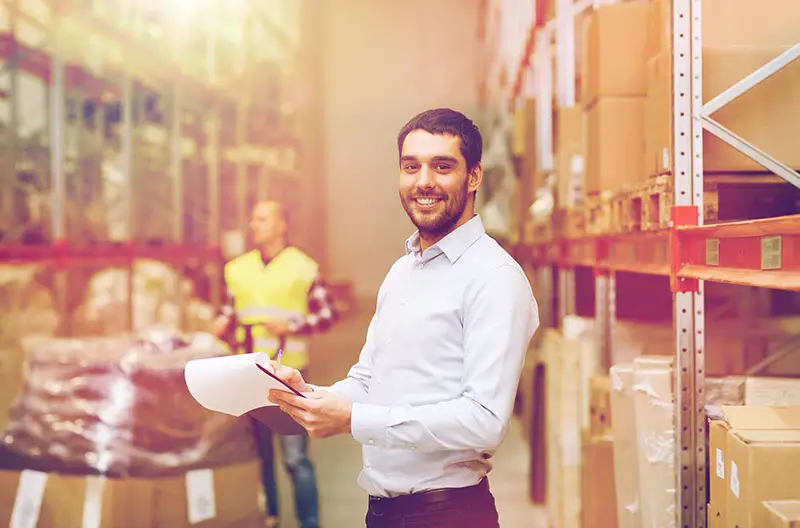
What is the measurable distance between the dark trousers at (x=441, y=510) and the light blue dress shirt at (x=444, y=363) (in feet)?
0.08

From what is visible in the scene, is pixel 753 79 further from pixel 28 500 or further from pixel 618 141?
pixel 28 500

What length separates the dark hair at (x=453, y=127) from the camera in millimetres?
1830

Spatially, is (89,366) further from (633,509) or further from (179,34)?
(179,34)

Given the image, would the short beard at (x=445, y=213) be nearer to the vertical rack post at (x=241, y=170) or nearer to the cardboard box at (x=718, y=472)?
the cardboard box at (x=718, y=472)

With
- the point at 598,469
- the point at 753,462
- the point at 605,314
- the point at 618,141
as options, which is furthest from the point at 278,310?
the point at 753,462


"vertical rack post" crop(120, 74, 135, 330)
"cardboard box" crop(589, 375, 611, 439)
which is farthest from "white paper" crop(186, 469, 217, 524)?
"vertical rack post" crop(120, 74, 135, 330)

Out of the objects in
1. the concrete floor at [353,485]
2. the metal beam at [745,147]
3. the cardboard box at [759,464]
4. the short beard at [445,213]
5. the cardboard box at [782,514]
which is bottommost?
the concrete floor at [353,485]

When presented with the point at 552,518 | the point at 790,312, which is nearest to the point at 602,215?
the point at 790,312

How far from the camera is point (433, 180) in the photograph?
1.82m

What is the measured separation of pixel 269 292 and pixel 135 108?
414 centimetres

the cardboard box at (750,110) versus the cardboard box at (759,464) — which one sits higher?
the cardboard box at (750,110)

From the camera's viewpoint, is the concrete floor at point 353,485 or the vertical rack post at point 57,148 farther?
the vertical rack post at point 57,148

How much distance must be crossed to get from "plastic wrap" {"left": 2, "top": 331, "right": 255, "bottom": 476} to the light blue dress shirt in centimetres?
197

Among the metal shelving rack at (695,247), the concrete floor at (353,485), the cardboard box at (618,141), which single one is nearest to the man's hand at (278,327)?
the concrete floor at (353,485)
